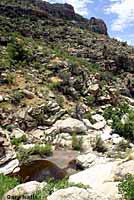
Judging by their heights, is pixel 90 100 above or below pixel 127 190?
below

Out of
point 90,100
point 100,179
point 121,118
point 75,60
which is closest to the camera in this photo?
point 100,179

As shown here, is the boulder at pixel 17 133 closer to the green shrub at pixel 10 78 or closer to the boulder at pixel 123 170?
the green shrub at pixel 10 78

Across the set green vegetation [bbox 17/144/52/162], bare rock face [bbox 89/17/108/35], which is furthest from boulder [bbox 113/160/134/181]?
bare rock face [bbox 89/17/108/35]

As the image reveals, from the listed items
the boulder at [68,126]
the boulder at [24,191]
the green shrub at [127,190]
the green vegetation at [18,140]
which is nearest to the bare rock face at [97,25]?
the boulder at [68,126]

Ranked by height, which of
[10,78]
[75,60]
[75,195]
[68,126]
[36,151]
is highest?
[75,60]

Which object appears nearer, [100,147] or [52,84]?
[100,147]

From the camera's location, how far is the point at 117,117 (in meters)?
42.8

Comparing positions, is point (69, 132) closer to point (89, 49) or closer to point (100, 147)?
point (100, 147)

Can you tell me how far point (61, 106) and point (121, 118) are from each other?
6076 millimetres

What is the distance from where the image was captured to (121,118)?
4334 centimetres

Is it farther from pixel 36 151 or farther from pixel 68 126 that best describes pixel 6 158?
pixel 68 126

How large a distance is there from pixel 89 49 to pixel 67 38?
472 cm

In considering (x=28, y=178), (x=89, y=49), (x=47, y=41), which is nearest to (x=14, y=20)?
(x=47, y=41)

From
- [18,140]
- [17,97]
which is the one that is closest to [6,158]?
[18,140]
